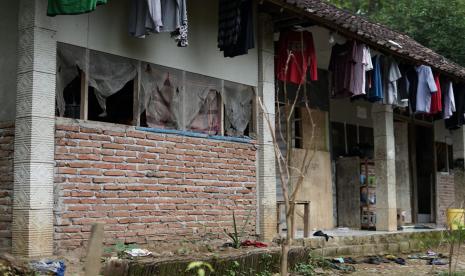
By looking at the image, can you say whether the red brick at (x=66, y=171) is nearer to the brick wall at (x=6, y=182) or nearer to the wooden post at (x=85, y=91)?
the brick wall at (x=6, y=182)

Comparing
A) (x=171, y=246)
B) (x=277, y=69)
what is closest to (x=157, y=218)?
(x=171, y=246)

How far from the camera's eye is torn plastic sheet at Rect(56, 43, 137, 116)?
7.54 meters

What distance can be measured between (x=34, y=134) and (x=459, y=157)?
1341 cm

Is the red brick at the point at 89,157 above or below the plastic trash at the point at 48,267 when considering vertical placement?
above

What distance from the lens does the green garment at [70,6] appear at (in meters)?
6.63

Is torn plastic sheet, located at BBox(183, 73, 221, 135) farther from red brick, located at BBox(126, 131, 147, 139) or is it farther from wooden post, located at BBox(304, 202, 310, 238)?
wooden post, located at BBox(304, 202, 310, 238)

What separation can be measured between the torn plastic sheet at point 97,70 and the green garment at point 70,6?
29.3 inches

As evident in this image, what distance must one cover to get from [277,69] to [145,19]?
3.63m

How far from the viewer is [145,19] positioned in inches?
302

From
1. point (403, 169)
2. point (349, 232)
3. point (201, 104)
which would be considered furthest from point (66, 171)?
point (403, 169)

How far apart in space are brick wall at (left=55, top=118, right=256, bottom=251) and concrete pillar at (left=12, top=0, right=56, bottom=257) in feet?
0.78

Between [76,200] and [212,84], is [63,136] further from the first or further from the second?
[212,84]

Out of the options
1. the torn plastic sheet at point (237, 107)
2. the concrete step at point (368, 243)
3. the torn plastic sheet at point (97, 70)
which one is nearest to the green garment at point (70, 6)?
the torn plastic sheet at point (97, 70)

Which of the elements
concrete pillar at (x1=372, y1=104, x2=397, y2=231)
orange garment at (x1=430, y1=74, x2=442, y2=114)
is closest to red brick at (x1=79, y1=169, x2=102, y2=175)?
concrete pillar at (x1=372, y1=104, x2=397, y2=231)
